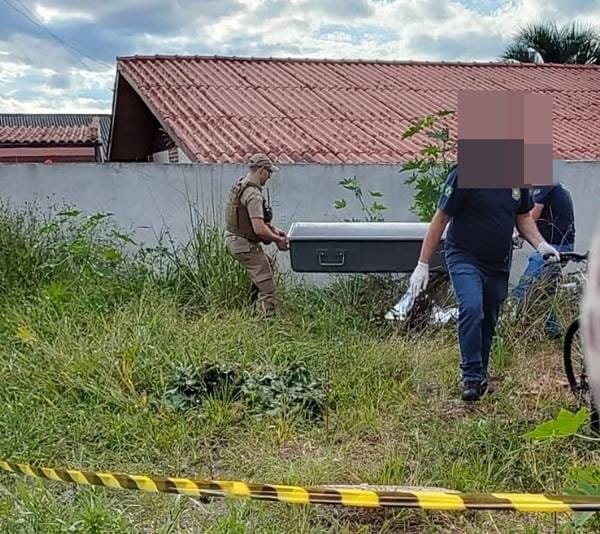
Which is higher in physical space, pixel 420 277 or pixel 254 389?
pixel 420 277

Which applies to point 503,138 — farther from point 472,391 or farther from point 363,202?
point 363,202

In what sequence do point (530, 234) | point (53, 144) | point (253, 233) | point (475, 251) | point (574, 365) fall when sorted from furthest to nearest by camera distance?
point (53, 144), point (253, 233), point (530, 234), point (475, 251), point (574, 365)

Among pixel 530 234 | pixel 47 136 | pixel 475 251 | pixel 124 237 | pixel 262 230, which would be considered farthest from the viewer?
pixel 47 136

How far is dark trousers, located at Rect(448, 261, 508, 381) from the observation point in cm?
448

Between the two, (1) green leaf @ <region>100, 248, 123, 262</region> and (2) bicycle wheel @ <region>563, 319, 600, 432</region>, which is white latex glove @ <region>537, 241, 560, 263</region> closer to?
(2) bicycle wheel @ <region>563, 319, 600, 432</region>

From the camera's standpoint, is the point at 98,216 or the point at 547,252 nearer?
the point at 547,252

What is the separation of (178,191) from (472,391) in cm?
434

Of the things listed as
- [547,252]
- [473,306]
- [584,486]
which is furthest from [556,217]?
[584,486]

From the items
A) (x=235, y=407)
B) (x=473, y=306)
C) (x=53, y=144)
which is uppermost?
(x=53, y=144)

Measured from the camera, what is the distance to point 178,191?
7.86 m

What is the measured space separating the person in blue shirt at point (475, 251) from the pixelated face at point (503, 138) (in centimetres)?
11

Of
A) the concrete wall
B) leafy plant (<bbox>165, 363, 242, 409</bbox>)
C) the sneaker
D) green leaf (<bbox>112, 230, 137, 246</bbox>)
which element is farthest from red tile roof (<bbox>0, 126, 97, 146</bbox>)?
A: the sneaker

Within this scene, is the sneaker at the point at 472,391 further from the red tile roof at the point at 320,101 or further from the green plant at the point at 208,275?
the red tile roof at the point at 320,101

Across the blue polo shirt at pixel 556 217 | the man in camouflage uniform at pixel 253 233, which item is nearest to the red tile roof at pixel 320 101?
the man in camouflage uniform at pixel 253 233
